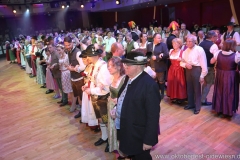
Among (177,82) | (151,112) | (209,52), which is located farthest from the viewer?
(177,82)

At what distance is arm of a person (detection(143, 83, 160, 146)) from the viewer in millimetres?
1796

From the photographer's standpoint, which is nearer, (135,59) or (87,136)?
(135,59)

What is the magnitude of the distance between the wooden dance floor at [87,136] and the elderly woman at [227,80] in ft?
0.79

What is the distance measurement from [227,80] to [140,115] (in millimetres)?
2088

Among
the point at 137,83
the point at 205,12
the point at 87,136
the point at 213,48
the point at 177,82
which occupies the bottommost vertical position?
the point at 87,136

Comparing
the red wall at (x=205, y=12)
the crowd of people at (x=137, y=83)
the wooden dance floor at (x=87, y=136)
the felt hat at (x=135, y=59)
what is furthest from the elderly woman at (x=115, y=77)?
the red wall at (x=205, y=12)

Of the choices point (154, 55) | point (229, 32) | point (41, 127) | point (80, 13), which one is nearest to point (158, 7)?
point (80, 13)

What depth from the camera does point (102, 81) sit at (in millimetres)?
2785

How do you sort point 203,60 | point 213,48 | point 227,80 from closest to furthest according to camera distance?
point 227,80 < point 203,60 < point 213,48

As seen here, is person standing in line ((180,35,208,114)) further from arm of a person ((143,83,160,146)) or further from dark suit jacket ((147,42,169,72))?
arm of a person ((143,83,160,146))

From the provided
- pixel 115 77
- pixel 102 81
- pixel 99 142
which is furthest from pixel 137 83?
pixel 99 142

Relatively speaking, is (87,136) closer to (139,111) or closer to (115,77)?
(115,77)

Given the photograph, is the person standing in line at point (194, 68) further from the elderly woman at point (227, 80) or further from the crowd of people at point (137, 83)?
the elderly woman at point (227, 80)

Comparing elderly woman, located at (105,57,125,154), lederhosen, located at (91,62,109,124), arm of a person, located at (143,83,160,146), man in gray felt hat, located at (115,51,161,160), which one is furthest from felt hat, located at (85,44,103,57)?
arm of a person, located at (143,83,160,146)
